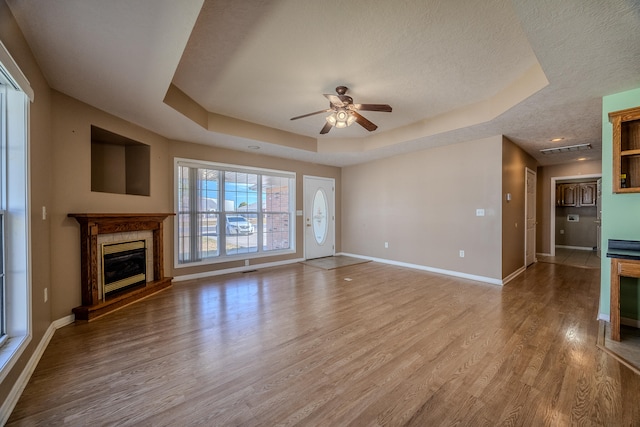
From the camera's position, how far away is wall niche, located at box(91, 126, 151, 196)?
3834 mm

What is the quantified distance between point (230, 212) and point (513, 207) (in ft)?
17.6

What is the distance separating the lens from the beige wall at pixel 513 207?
171 inches

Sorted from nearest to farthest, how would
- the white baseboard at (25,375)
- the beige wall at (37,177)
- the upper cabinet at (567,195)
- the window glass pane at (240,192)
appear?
the white baseboard at (25,375) → the beige wall at (37,177) → the window glass pane at (240,192) → the upper cabinet at (567,195)

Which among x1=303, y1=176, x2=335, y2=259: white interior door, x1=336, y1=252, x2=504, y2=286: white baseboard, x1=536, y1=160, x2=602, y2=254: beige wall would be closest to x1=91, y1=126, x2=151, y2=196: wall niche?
x1=303, y1=176, x2=335, y2=259: white interior door

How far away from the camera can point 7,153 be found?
72.5 inches

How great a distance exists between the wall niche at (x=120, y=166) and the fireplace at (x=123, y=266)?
0.90 metres

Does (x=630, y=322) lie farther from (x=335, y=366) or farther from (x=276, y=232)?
(x=276, y=232)

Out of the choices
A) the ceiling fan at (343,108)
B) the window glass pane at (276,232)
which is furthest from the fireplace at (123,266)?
the ceiling fan at (343,108)

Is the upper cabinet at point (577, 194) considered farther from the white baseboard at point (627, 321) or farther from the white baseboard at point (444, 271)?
the white baseboard at point (627, 321)

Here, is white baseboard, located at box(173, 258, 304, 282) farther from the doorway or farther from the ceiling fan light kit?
the doorway

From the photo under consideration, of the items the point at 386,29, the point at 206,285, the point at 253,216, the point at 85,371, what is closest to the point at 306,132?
the point at 253,216

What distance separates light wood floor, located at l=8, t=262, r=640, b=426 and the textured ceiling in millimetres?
2472

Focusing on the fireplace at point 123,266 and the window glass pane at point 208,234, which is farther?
the window glass pane at point 208,234

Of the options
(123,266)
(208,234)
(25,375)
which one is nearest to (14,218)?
(25,375)
